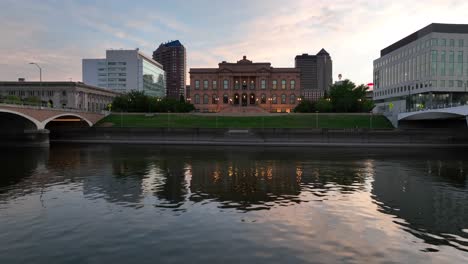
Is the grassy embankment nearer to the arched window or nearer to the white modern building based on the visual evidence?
the white modern building

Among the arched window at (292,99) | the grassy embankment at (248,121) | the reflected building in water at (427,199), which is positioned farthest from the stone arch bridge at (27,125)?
the arched window at (292,99)

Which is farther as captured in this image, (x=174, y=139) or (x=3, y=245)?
(x=174, y=139)

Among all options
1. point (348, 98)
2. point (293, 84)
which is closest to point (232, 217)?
point (348, 98)

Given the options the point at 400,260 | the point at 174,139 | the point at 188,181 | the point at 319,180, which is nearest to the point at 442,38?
the point at 174,139

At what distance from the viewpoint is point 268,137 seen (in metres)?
82.3

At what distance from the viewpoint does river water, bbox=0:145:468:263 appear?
48.1 feet

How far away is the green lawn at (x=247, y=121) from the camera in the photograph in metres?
93.2

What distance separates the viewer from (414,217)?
2030cm

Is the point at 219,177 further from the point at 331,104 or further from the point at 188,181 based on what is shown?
the point at 331,104

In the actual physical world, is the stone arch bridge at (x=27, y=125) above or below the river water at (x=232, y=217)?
above

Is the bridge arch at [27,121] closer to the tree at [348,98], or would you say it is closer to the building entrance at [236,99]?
the tree at [348,98]

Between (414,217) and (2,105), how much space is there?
64.4 meters

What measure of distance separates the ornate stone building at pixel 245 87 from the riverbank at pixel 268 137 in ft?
218

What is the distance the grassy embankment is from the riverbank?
8.34 metres
